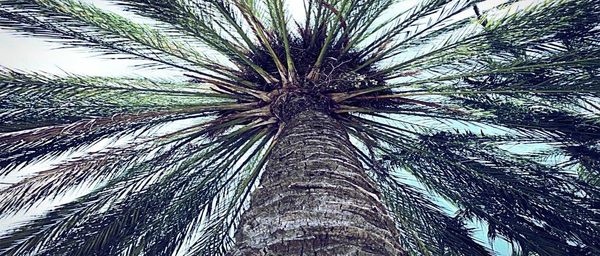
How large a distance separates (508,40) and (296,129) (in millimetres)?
2225

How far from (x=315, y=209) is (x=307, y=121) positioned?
1787 mm

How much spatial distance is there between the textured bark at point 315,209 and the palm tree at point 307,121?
8cm

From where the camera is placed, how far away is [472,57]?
18.9ft

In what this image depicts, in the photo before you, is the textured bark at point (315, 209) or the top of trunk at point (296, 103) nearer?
the textured bark at point (315, 209)

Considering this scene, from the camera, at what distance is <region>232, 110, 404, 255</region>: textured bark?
2.54 meters

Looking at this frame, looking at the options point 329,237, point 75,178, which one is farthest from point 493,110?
point 75,178

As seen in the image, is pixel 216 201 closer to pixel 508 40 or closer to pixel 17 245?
pixel 17 245

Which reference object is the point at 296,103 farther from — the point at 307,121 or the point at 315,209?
the point at 315,209

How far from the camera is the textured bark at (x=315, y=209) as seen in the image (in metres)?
2.54

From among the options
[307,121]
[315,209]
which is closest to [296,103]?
[307,121]

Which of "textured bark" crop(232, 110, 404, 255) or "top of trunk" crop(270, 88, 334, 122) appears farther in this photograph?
"top of trunk" crop(270, 88, 334, 122)

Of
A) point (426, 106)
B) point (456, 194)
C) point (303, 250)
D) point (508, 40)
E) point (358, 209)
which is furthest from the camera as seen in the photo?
point (426, 106)

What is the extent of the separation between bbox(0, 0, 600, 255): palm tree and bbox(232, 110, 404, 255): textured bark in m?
0.08

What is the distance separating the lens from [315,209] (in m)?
2.92
